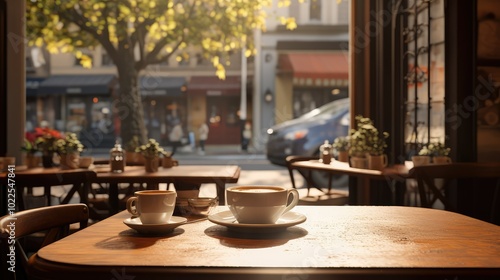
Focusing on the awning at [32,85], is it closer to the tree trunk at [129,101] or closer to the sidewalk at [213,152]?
the sidewalk at [213,152]

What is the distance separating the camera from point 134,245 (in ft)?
4.53

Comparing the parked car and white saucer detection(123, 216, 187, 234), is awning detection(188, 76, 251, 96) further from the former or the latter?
white saucer detection(123, 216, 187, 234)

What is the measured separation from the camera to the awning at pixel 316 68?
786 inches

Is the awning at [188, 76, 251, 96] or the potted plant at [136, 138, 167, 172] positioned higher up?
the awning at [188, 76, 251, 96]

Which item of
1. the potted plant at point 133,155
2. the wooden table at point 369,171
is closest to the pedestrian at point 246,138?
the wooden table at point 369,171

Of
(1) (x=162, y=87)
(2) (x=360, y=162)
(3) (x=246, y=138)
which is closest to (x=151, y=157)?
(2) (x=360, y=162)

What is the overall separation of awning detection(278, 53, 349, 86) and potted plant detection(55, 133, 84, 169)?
15542mm

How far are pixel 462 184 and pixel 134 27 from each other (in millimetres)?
8069

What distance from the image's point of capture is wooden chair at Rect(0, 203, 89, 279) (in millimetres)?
1526

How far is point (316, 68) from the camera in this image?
65.8ft

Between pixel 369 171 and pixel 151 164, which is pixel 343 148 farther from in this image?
pixel 151 164

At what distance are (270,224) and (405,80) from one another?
4.19 m

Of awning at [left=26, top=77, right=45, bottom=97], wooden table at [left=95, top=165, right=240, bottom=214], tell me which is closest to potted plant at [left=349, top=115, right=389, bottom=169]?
wooden table at [left=95, top=165, right=240, bottom=214]

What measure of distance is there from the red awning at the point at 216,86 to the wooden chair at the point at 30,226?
20090 millimetres
